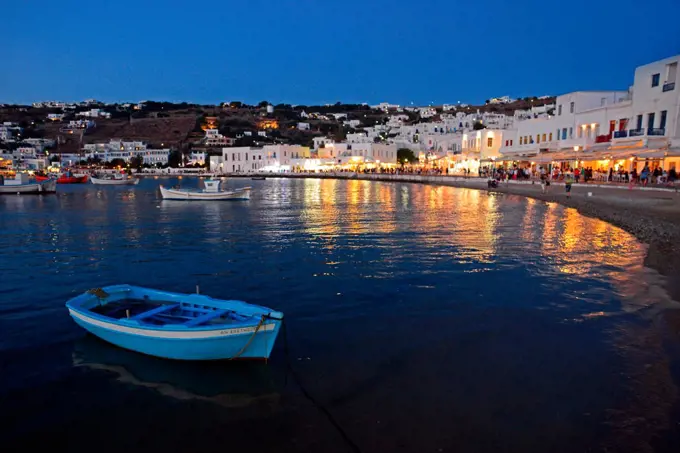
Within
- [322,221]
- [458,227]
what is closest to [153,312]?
[458,227]

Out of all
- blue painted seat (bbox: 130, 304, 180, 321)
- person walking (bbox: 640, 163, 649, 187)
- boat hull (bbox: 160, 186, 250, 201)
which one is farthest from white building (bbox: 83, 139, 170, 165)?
blue painted seat (bbox: 130, 304, 180, 321)

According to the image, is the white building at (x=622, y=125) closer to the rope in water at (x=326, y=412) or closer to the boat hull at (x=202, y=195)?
the boat hull at (x=202, y=195)

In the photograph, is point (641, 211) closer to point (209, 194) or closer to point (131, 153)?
point (209, 194)

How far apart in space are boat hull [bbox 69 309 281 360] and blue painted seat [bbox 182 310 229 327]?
352 mm

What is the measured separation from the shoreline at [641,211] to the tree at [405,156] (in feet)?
171

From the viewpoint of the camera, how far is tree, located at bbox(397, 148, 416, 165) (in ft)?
319

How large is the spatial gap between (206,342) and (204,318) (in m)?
0.64

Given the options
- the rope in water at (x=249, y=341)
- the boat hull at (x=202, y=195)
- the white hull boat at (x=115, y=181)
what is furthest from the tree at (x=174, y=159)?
the rope in water at (x=249, y=341)

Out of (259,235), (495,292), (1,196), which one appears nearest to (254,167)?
(1,196)

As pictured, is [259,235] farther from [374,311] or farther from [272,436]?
[272,436]

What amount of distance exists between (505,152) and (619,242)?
4120cm

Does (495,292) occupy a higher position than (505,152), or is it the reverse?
(505,152)

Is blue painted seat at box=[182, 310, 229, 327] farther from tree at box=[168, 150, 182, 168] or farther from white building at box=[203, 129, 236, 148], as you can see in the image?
white building at box=[203, 129, 236, 148]

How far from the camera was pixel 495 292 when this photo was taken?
1109 cm
